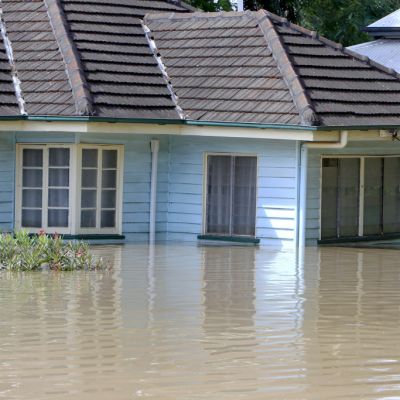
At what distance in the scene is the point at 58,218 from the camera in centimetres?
2064

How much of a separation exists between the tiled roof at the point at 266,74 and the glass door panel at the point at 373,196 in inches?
46.5

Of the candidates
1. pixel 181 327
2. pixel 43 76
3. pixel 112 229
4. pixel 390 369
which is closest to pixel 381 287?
pixel 181 327

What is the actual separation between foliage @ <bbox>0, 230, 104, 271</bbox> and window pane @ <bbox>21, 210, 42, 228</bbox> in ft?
13.1

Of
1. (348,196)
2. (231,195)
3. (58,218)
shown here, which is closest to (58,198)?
(58,218)

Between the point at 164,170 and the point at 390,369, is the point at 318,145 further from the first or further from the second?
the point at 390,369

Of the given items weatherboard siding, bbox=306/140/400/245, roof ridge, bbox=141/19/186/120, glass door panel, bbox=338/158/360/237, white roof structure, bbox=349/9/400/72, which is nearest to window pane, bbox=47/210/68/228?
roof ridge, bbox=141/19/186/120

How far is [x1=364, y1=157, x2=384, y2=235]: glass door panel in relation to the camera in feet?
71.1

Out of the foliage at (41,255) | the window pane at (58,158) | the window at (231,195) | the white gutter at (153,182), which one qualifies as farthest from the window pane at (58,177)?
the foliage at (41,255)

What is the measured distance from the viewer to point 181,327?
1221 cm

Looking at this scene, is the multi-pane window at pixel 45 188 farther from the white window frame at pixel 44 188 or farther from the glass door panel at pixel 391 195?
the glass door panel at pixel 391 195

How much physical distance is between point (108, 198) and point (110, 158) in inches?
27.3

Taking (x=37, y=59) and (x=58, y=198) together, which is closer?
(x=58, y=198)

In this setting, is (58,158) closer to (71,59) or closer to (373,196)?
(71,59)

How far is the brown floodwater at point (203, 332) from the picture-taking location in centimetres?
975
